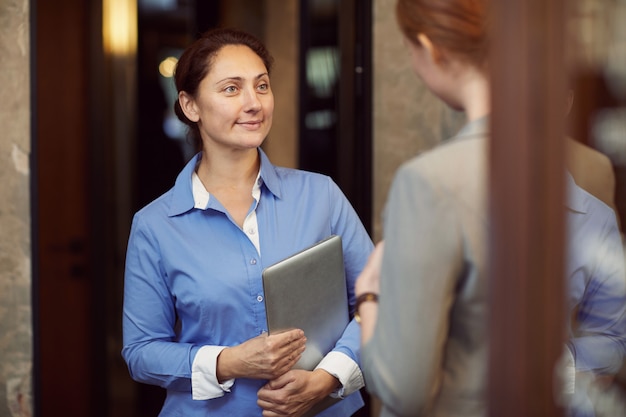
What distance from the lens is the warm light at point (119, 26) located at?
133 inches

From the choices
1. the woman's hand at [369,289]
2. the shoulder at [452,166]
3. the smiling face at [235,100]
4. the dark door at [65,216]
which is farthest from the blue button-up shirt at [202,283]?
the dark door at [65,216]

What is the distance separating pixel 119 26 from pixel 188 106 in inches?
67.0

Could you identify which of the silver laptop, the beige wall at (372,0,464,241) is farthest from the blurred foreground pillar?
the beige wall at (372,0,464,241)

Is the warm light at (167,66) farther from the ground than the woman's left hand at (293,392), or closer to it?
farther from the ground

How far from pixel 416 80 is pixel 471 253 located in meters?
1.95

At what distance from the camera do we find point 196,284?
1769 mm

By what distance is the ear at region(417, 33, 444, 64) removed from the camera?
1062 millimetres

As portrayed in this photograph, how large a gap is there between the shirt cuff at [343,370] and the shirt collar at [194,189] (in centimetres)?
40

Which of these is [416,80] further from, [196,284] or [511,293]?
[511,293]

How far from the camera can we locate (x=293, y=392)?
1714 millimetres

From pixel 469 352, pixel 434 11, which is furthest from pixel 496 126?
pixel 469 352

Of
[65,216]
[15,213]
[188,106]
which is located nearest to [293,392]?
[188,106]

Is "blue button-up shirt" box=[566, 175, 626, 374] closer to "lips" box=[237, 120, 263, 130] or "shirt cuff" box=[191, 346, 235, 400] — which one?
"shirt cuff" box=[191, 346, 235, 400]

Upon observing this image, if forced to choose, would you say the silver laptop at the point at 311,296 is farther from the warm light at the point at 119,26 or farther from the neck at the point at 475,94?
the warm light at the point at 119,26
